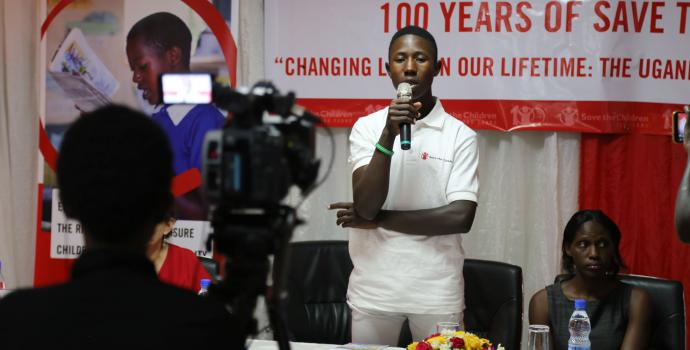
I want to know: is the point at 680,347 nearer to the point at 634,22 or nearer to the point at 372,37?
the point at 634,22

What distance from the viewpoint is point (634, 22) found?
4062mm

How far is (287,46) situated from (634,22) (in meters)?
1.68

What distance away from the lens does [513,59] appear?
419 centimetres

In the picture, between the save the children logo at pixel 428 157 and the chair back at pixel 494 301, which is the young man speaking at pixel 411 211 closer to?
the save the children logo at pixel 428 157

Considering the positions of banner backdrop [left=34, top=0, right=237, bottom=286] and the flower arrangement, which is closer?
the flower arrangement

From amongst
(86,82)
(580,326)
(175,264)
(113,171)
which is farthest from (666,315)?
(86,82)

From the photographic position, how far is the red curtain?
4148mm

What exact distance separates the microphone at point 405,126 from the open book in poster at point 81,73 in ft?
7.20

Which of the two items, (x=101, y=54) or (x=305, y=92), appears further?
(x=101, y=54)

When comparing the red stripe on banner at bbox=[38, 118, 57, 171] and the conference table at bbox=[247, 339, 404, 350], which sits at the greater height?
the red stripe on banner at bbox=[38, 118, 57, 171]

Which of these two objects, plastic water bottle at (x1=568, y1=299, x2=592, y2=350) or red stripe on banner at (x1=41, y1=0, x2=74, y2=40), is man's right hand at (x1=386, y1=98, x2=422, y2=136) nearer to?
plastic water bottle at (x1=568, y1=299, x2=592, y2=350)

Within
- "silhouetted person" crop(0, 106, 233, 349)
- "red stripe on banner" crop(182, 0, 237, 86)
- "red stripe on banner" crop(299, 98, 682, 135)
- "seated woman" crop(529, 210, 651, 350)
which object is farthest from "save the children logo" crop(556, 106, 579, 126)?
"silhouetted person" crop(0, 106, 233, 349)

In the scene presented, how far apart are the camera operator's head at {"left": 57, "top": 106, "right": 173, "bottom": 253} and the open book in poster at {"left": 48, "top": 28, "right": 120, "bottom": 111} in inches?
147

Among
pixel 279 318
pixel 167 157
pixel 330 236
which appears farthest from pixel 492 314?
pixel 167 157
